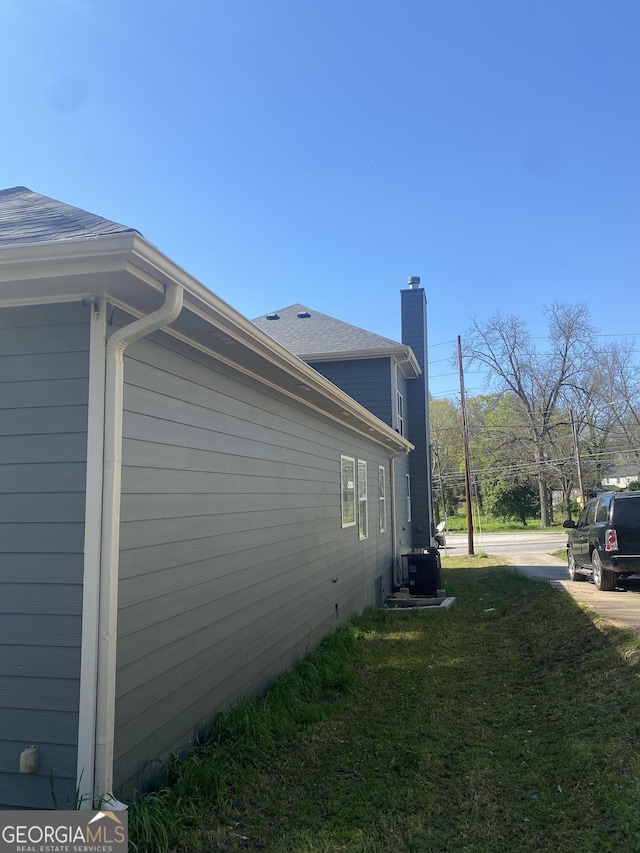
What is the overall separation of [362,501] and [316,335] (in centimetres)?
556

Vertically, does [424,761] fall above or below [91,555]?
below

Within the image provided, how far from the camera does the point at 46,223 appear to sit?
10.5ft

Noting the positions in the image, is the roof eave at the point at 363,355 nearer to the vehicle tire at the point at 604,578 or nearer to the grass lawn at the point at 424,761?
the vehicle tire at the point at 604,578

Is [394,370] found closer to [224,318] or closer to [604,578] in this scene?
[604,578]

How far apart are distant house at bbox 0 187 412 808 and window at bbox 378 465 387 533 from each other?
26.7 ft

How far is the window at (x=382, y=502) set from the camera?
41.3ft

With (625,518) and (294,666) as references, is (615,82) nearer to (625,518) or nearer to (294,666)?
(625,518)

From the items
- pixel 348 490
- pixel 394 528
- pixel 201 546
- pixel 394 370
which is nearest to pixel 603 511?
pixel 348 490

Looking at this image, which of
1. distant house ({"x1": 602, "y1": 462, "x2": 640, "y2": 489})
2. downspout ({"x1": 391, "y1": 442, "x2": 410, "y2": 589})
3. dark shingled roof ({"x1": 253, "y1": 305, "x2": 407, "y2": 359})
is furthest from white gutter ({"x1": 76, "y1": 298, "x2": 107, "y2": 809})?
distant house ({"x1": 602, "y1": 462, "x2": 640, "y2": 489})

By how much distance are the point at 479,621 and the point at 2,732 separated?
814cm

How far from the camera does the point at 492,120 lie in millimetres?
11383

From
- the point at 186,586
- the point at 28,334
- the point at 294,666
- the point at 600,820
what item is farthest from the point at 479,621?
the point at 28,334

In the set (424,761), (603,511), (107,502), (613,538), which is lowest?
(424,761)

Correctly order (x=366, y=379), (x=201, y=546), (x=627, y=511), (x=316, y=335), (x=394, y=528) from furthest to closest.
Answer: (x=316, y=335), (x=366, y=379), (x=394, y=528), (x=627, y=511), (x=201, y=546)
